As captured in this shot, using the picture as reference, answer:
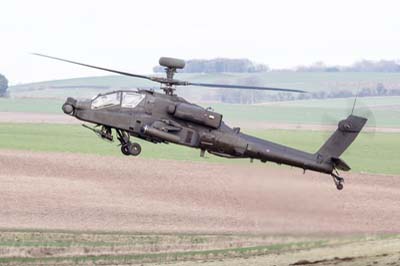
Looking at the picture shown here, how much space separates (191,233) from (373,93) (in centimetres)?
8525

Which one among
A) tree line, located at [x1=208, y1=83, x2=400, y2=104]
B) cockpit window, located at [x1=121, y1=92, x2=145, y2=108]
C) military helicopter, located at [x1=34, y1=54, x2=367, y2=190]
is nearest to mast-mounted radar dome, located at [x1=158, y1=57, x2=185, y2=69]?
military helicopter, located at [x1=34, y1=54, x2=367, y2=190]

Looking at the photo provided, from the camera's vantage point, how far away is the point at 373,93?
419ft

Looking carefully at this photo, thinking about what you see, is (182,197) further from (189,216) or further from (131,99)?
(131,99)

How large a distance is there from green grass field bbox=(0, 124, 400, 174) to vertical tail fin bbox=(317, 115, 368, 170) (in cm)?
3067

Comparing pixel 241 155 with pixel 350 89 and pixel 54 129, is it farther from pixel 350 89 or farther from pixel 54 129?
pixel 350 89

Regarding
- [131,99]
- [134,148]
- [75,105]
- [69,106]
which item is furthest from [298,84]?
[69,106]

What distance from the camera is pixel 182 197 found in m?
57.2

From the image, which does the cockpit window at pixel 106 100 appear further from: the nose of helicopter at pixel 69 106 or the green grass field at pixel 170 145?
the green grass field at pixel 170 145

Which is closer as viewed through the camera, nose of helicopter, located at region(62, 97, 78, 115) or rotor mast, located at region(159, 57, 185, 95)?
rotor mast, located at region(159, 57, 185, 95)

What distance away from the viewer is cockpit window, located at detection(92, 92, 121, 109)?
3309cm

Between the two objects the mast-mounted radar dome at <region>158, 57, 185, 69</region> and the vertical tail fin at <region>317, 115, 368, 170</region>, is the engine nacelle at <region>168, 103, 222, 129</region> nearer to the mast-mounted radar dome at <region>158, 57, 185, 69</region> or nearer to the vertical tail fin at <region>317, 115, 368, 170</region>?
the mast-mounted radar dome at <region>158, 57, 185, 69</region>

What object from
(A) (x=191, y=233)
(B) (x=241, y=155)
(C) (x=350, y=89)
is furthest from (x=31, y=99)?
(B) (x=241, y=155)

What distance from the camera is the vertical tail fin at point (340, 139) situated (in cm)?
3694

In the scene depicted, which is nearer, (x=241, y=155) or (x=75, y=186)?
(x=241, y=155)
